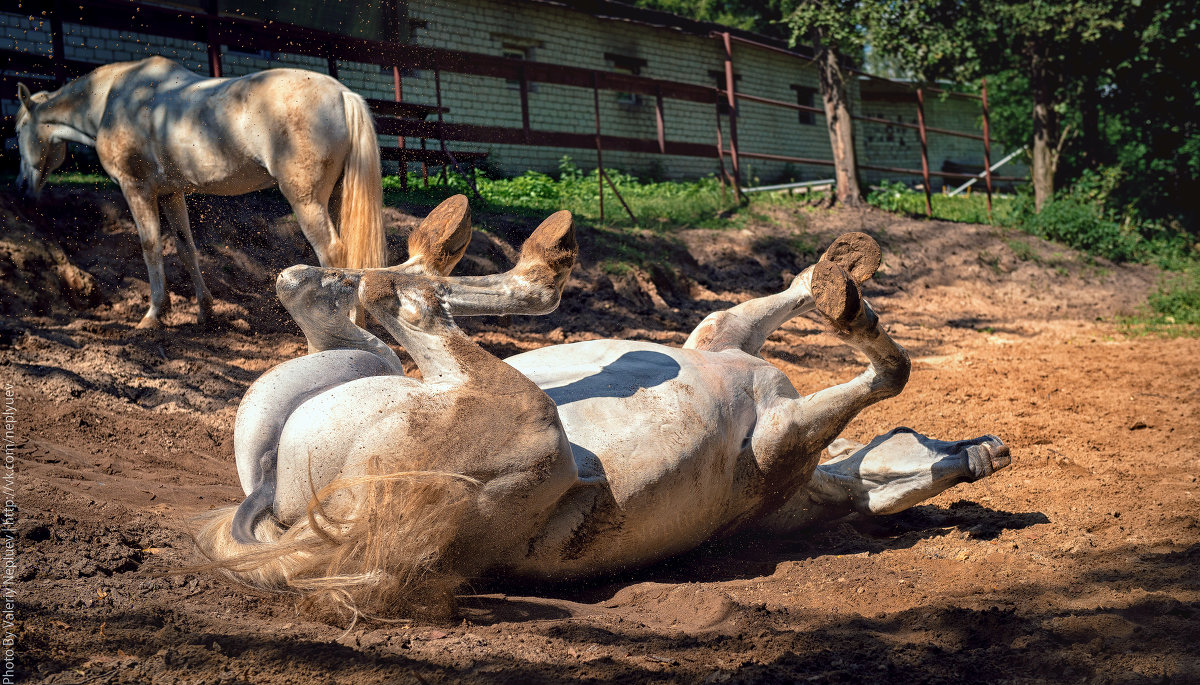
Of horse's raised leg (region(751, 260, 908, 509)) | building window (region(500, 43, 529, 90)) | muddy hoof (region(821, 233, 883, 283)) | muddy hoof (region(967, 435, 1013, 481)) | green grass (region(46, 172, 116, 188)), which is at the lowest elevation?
muddy hoof (region(967, 435, 1013, 481))

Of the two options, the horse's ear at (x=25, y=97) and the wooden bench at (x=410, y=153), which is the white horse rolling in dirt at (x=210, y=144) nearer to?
the horse's ear at (x=25, y=97)

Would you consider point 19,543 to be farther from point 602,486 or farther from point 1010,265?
point 1010,265

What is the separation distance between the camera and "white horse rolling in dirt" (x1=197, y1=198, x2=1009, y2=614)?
2080 millimetres

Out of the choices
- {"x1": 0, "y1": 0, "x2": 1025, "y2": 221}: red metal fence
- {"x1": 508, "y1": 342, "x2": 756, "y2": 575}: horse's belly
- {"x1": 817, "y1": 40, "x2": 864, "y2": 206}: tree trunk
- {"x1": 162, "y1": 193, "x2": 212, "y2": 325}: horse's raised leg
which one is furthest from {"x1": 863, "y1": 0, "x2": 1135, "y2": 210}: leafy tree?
{"x1": 508, "y1": 342, "x2": 756, "y2": 575}: horse's belly

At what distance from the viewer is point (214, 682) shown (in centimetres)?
165

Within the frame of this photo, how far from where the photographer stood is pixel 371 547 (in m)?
2.04

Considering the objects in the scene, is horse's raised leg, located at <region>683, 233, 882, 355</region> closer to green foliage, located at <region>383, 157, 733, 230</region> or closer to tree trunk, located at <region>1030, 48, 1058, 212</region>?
green foliage, located at <region>383, 157, 733, 230</region>

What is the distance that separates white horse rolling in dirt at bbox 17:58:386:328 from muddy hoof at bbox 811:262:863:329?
3241mm

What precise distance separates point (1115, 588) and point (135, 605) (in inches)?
95.6

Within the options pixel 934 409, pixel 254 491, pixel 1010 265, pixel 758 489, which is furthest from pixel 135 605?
pixel 1010 265

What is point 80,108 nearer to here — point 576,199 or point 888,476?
point 888,476

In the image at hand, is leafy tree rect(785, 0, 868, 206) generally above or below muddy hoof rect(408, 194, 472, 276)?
above

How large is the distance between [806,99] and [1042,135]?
8.58 metres

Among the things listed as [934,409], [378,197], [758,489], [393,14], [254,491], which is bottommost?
[934,409]
